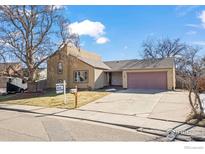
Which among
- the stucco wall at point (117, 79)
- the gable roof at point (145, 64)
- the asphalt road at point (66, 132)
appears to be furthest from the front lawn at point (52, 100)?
the stucco wall at point (117, 79)

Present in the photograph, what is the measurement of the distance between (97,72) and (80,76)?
1986 mm

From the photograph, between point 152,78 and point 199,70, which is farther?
point 152,78

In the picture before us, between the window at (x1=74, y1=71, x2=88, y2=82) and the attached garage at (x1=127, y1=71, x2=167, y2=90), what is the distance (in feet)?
15.9

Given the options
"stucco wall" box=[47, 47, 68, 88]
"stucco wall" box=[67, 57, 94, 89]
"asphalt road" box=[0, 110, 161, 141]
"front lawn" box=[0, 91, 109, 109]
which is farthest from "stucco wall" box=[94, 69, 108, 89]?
"asphalt road" box=[0, 110, 161, 141]

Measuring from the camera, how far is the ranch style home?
23141 millimetres

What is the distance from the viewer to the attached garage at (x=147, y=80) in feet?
76.2

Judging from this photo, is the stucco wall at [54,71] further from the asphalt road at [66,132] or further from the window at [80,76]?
the asphalt road at [66,132]

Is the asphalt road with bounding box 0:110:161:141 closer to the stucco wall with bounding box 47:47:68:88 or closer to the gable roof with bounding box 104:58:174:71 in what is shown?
the stucco wall with bounding box 47:47:68:88

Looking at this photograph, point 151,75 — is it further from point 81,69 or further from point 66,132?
point 66,132

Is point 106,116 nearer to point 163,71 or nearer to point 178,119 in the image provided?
point 178,119

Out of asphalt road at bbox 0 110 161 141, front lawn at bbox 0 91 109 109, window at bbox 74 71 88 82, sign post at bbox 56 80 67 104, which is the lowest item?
asphalt road at bbox 0 110 161 141
